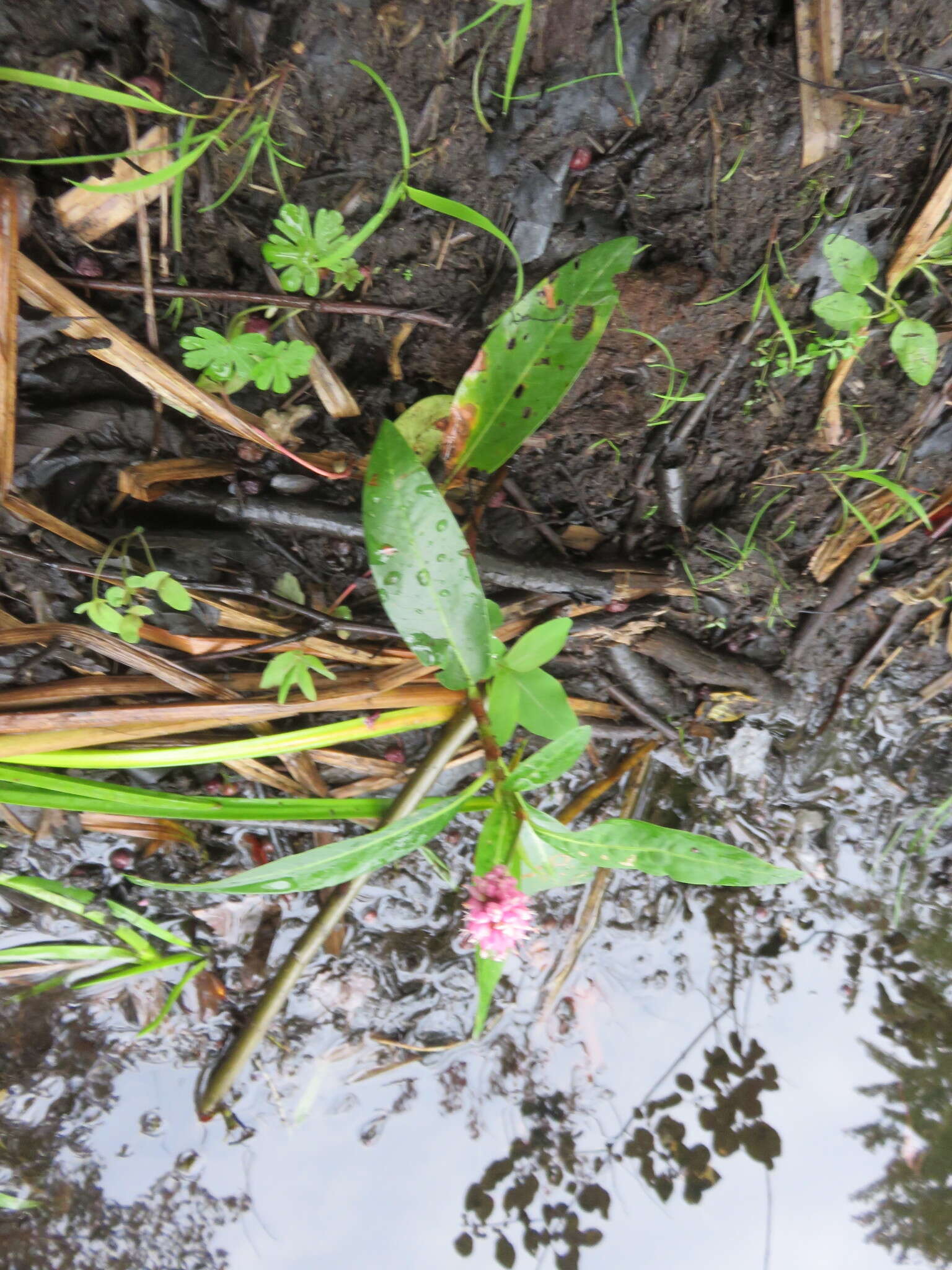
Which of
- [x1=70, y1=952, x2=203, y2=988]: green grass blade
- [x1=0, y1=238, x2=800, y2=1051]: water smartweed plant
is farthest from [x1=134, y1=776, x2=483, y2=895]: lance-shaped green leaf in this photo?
[x1=70, y1=952, x2=203, y2=988]: green grass blade

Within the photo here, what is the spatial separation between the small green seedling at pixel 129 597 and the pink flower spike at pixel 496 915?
32.5 inches

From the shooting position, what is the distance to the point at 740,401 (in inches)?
61.0

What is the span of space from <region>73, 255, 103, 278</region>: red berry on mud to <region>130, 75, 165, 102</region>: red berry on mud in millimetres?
301

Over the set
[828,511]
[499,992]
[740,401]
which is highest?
[740,401]

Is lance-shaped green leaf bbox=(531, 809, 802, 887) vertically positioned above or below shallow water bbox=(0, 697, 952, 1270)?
above

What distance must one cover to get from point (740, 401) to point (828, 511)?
1.21ft

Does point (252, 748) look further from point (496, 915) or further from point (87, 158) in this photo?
point (87, 158)

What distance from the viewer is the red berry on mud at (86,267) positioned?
134 cm

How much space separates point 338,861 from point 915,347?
5.14 ft

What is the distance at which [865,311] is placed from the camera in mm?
1427

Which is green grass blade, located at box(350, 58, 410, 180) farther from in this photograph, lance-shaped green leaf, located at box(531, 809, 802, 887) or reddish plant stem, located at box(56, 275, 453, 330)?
lance-shaped green leaf, located at box(531, 809, 802, 887)

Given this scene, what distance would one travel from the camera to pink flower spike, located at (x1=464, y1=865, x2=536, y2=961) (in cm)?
142

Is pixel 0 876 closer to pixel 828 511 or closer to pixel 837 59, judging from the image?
pixel 828 511

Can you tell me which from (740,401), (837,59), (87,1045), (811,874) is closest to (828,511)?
(740,401)
